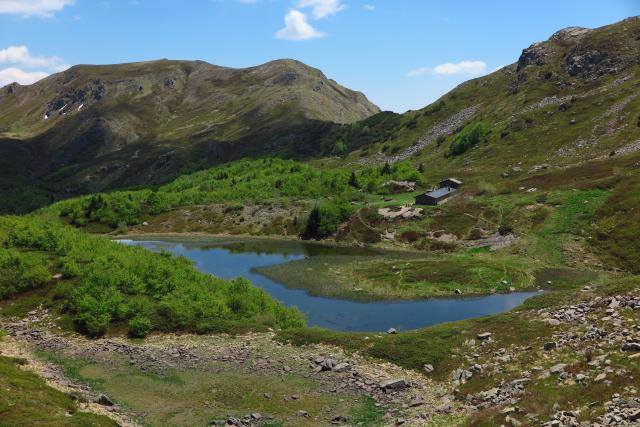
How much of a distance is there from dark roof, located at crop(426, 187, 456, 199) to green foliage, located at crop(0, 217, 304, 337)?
83.9m

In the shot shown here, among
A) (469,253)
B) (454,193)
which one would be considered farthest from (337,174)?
(469,253)

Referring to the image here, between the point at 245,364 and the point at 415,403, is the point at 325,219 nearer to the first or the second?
the point at 245,364

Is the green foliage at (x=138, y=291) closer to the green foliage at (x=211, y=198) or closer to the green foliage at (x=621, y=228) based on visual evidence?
the green foliage at (x=621, y=228)

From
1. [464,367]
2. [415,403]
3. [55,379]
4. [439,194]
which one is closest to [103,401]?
[55,379]

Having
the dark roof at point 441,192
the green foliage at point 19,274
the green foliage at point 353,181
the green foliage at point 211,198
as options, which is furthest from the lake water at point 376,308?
the green foliage at point 353,181

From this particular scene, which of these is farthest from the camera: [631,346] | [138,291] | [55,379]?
[138,291]

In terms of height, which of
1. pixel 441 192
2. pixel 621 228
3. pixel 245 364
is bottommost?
pixel 245 364

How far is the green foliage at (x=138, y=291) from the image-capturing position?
200 feet

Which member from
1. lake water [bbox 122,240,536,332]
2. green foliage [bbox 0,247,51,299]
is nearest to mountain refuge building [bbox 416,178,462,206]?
lake water [bbox 122,240,536,332]

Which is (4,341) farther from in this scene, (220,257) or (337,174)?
(337,174)

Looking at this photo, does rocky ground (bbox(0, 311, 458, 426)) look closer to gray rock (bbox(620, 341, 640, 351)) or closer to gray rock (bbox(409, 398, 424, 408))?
gray rock (bbox(409, 398, 424, 408))

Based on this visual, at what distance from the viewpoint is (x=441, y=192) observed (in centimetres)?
14900

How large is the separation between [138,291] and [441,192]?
102m

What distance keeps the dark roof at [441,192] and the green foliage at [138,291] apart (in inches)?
3302
